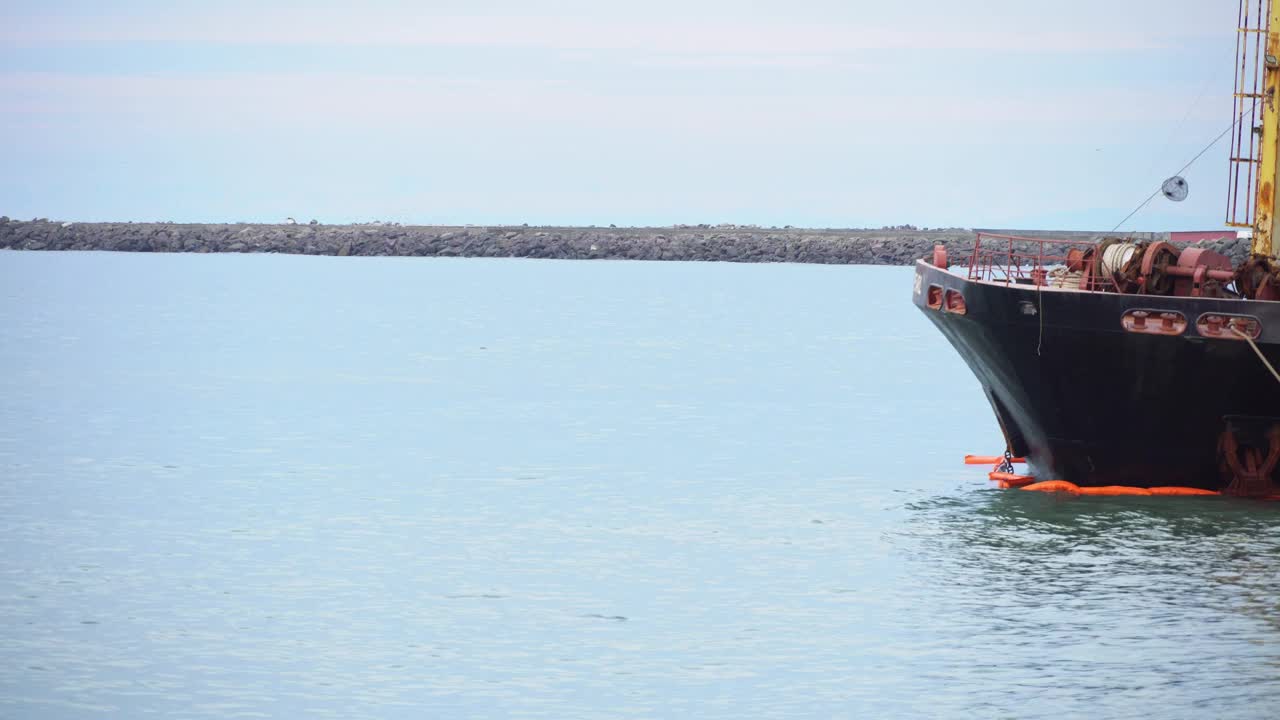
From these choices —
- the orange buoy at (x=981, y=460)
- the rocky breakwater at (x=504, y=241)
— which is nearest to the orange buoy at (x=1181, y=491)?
the orange buoy at (x=981, y=460)

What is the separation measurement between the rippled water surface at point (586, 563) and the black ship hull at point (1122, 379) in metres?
0.57

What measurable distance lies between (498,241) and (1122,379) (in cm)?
13528

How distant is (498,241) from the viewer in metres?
155

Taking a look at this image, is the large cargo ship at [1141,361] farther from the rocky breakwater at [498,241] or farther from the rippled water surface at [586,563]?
the rocky breakwater at [498,241]

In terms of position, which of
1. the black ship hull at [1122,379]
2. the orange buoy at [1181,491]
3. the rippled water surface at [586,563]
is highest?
the black ship hull at [1122,379]

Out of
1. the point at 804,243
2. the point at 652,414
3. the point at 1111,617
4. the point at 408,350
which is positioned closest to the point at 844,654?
the point at 1111,617

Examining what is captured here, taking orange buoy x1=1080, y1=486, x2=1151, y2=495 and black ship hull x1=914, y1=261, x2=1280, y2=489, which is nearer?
black ship hull x1=914, y1=261, x2=1280, y2=489

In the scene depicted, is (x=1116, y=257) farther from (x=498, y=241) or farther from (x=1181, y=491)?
(x=498, y=241)

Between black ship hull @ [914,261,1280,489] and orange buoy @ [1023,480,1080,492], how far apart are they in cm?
11

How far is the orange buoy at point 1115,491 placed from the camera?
2252 cm

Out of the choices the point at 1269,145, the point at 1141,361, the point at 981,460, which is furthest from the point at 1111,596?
the point at 981,460

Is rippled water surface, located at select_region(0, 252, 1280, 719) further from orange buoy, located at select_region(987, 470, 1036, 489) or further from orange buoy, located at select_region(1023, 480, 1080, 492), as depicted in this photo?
orange buoy, located at select_region(987, 470, 1036, 489)

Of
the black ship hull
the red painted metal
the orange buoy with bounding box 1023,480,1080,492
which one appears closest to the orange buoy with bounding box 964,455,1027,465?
the orange buoy with bounding box 1023,480,1080,492

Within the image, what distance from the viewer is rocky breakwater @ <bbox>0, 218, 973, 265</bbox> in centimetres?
14250
